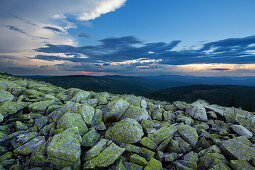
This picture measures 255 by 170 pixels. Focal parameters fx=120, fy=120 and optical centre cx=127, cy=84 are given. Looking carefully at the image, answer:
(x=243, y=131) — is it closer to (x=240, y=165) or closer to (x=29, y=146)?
(x=240, y=165)

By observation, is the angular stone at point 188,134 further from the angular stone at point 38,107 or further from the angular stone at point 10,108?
the angular stone at point 10,108

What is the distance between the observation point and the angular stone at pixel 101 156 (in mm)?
7536

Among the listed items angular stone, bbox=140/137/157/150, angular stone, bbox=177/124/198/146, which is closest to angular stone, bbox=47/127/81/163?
angular stone, bbox=140/137/157/150

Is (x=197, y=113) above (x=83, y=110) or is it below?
below

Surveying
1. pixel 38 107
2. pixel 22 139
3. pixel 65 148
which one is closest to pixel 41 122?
pixel 22 139

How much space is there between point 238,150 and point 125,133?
8871mm

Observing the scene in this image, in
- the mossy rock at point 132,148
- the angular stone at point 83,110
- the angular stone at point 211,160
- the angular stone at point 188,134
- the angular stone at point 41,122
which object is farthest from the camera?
the angular stone at point 83,110

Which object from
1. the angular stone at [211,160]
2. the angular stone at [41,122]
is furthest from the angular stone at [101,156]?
the angular stone at [211,160]

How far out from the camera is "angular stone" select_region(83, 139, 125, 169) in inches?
297

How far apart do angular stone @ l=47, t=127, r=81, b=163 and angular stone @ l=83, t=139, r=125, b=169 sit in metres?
0.75

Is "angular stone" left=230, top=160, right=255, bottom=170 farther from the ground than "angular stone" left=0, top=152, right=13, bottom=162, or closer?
closer

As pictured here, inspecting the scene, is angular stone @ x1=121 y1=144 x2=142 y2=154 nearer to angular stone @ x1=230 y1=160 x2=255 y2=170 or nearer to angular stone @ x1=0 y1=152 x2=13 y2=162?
angular stone @ x1=230 y1=160 x2=255 y2=170

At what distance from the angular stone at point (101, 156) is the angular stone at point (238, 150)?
27.7ft

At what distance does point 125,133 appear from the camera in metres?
10.3
